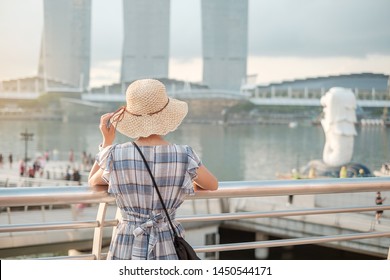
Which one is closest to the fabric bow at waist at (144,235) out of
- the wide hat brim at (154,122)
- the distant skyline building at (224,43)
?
the wide hat brim at (154,122)

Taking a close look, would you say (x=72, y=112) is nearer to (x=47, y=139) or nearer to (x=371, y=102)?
(x=47, y=139)

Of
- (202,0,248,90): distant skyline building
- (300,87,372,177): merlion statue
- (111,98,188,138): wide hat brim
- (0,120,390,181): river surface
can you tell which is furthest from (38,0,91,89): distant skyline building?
(111,98,188,138): wide hat brim

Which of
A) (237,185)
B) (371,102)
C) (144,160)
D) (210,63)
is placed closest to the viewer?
(144,160)

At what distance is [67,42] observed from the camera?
38.4m

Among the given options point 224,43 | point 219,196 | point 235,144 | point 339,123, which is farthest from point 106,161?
point 224,43

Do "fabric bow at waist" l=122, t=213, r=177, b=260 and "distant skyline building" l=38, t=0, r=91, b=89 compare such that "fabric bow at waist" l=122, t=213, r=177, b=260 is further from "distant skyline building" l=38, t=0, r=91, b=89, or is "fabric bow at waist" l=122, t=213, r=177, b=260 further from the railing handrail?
"distant skyline building" l=38, t=0, r=91, b=89

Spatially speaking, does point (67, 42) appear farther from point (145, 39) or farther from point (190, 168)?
point (190, 168)

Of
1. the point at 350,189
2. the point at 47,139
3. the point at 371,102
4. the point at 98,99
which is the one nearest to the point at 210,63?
the point at 98,99

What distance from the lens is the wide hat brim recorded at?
85 centimetres

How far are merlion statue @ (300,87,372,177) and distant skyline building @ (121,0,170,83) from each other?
27.5 meters

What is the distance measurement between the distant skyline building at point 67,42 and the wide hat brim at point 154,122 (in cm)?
3670

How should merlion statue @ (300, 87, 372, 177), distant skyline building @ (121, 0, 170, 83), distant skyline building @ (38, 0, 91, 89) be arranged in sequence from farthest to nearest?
distant skyline building @ (38, 0, 91, 89)
distant skyline building @ (121, 0, 170, 83)
merlion statue @ (300, 87, 372, 177)
